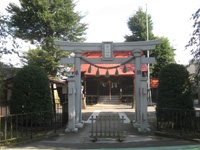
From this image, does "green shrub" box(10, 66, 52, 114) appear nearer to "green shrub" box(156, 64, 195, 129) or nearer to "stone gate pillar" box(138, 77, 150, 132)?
"stone gate pillar" box(138, 77, 150, 132)

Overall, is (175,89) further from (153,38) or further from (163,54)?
(153,38)

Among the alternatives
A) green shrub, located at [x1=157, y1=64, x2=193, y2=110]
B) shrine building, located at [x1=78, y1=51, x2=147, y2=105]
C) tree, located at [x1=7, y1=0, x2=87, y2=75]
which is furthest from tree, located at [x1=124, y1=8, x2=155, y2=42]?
green shrub, located at [x1=157, y1=64, x2=193, y2=110]

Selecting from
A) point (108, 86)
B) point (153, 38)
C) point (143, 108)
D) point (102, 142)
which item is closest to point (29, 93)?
point (102, 142)

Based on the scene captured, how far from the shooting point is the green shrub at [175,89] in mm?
7926

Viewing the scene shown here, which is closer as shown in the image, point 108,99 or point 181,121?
point 181,121

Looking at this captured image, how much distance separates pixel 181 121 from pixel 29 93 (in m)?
6.63

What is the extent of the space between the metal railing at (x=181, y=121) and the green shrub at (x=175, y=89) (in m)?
0.43

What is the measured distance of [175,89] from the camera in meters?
8.02

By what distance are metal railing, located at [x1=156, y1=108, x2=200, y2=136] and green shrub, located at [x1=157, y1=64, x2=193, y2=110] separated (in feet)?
1.42

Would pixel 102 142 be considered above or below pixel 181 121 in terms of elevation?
below

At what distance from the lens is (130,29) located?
111ft

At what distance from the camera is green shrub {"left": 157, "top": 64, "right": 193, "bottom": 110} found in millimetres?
7926

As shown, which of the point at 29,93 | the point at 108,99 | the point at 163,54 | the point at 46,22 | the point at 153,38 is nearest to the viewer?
the point at 29,93

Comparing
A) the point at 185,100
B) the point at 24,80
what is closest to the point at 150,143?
the point at 185,100
